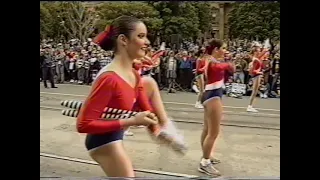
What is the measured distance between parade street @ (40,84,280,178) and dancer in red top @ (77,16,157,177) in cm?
6

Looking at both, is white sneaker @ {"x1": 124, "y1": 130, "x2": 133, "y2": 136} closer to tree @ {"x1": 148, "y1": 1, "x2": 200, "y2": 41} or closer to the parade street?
the parade street

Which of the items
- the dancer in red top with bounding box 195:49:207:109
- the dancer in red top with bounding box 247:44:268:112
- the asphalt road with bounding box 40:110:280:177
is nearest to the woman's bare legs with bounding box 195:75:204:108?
the dancer in red top with bounding box 195:49:207:109

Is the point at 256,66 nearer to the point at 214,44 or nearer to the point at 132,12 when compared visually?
the point at 214,44

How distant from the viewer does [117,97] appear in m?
2.26

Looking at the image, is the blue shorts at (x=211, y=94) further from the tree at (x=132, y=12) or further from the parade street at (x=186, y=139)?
the tree at (x=132, y=12)

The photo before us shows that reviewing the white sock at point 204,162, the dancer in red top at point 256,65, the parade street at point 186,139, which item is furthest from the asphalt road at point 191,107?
the white sock at point 204,162

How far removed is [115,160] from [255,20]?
96 cm

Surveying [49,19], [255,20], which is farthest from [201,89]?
[49,19]

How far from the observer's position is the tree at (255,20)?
2381mm

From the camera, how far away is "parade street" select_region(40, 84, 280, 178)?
2.45 meters

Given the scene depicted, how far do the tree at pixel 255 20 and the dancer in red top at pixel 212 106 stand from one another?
17 cm

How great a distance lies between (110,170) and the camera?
2.34 meters
